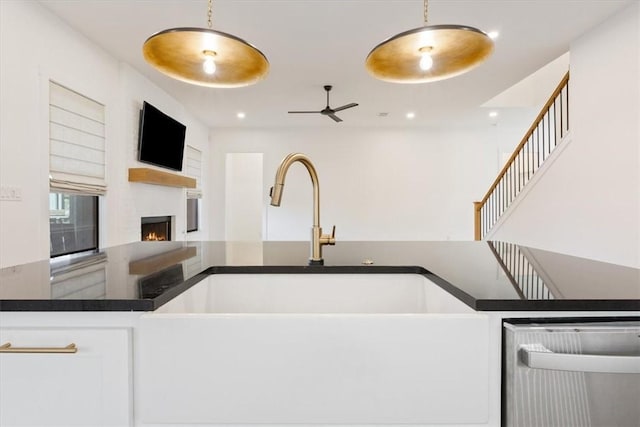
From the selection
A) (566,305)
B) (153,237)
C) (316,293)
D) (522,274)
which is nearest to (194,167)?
(153,237)

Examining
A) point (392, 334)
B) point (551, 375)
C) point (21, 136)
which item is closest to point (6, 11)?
point (21, 136)

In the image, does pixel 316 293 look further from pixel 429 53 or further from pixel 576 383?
pixel 429 53

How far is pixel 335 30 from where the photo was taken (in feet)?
10.6

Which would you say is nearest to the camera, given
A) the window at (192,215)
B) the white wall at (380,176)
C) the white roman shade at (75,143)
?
the white roman shade at (75,143)

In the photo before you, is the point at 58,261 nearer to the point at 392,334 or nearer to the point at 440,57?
the point at 392,334

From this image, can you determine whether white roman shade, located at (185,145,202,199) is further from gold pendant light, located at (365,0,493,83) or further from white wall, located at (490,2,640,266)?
white wall, located at (490,2,640,266)

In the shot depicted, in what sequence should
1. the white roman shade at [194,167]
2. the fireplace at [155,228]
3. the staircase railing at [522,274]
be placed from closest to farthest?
the staircase railing at [522,274]
the fireplace at [155,228]
the white roman shade at [194,167]

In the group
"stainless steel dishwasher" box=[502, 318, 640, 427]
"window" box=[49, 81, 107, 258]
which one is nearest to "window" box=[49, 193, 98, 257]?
"window" box=[49, 81, 107, 258]

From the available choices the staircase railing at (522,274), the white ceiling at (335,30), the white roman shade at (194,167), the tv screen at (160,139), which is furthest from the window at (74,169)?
the staircase railing at (522,274)

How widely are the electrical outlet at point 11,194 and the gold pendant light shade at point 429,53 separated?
267 centimetres

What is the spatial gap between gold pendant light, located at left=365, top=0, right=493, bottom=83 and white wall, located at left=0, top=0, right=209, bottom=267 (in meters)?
2.67

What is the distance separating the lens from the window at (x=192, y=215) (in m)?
6.43

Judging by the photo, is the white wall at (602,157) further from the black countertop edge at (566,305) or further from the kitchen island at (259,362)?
the kitchen island at (259,362)

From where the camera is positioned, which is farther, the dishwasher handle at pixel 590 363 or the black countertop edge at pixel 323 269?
the black countertop edge at pixel 323 269
